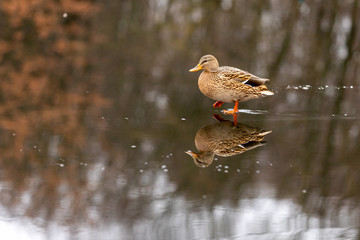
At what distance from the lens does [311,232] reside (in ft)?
10.9

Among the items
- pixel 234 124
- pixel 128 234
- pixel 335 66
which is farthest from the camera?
pixel 335 66

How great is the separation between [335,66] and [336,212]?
4437 mm

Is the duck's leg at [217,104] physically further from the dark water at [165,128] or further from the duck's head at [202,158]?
the duck's head at [202,158]

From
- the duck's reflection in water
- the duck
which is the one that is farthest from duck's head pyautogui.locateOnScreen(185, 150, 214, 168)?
the duck

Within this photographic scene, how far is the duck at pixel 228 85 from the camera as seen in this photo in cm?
569

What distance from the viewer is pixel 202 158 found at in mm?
4430

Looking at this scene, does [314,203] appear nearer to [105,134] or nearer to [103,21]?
[105,134]

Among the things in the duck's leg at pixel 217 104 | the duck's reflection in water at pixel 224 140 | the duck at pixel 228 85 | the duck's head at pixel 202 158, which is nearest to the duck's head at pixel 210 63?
the duck at pixel 228 85

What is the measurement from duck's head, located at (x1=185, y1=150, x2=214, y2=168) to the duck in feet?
3.76

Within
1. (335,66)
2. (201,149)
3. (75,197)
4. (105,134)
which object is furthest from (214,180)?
(335,66)

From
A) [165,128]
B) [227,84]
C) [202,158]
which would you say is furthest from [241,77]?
[202,158]

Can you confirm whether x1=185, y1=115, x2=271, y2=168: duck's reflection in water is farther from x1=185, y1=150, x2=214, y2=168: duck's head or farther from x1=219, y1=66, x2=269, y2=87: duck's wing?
→ x1=219, y1=66, x2=269, y2=87: duck's wing

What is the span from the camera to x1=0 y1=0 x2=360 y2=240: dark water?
3434 millimetres

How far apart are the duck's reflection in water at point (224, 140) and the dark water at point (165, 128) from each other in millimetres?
25
